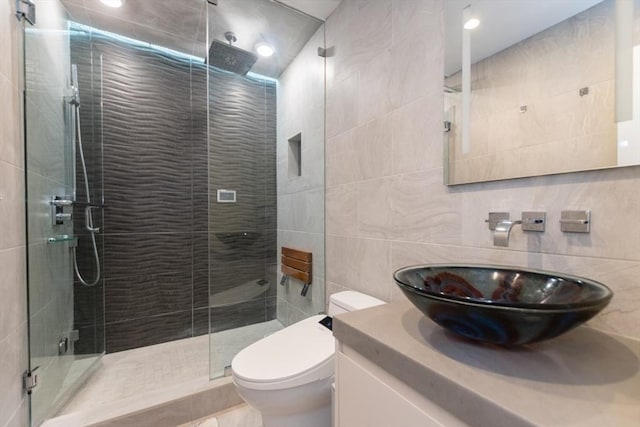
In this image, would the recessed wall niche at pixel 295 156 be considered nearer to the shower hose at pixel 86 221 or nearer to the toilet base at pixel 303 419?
the shower hose at pixel 86 221

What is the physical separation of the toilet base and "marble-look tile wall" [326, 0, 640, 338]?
603mm

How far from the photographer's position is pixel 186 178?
7.87 ft

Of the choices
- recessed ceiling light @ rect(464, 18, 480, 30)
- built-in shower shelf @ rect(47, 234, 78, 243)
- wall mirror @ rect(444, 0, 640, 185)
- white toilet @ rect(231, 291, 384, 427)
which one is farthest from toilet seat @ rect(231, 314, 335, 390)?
recessed ceiling light @ rect(464, 18, 480, 30)

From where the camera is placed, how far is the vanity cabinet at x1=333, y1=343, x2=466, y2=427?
511 millimetres

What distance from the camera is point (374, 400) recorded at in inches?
24.5

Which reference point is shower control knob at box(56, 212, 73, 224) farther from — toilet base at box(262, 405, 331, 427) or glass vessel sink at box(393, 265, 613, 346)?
glass vessel sink at box(393, 265, 613, 346)

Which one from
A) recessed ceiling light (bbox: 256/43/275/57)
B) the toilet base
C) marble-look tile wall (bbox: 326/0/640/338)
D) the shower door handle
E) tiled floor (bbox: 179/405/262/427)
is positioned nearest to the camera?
marble-look tile wall (bbox: 326/0/640/338)

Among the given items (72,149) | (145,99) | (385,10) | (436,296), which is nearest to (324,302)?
(436,296)

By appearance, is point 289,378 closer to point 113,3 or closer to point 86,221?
point 86,221

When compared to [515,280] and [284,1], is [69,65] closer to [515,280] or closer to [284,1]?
[284,1]

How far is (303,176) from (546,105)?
155 cm

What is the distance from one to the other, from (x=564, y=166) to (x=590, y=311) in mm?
465

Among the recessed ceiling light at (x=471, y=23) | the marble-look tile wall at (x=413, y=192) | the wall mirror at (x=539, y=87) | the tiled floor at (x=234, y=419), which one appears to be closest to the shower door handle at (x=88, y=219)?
the tiled floor at (x=234, y=419)

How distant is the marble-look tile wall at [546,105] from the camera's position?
733 mm
